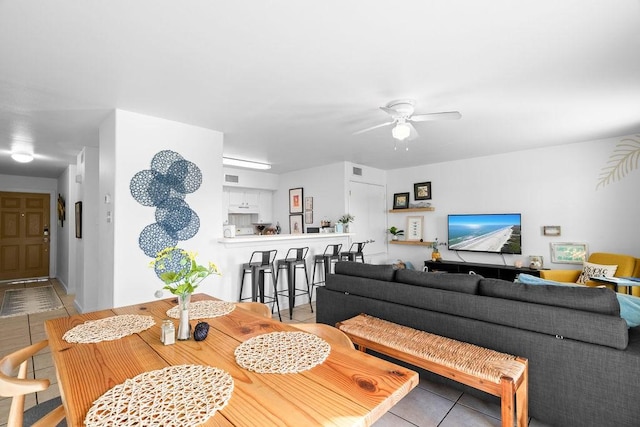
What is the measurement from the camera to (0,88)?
8.52 feet

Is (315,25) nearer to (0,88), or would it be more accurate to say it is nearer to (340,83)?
(340,83)

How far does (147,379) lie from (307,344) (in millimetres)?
617

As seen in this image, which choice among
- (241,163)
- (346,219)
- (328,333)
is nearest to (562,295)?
(328,333)

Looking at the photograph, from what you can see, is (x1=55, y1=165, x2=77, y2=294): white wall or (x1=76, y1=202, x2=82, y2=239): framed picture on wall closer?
(x1=76, y1=202, x2=82, y2=239): framed picture on wall

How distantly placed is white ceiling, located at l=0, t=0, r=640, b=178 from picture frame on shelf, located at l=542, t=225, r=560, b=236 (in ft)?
5.17

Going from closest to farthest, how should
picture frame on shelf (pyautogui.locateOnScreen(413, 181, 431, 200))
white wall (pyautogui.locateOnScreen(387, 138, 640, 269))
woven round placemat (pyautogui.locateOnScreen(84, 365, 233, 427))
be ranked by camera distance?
1. woven round placemat (pyautogui.locateOnScreen(84, 365, 233, 427))
2. white wall (pyautogui.locateOnScreen(387, 138, 640, 269))
3. picture frame on shelf (pyautogui.locateOnScreen(413, 181, 431, 200))

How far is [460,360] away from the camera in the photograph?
185cm

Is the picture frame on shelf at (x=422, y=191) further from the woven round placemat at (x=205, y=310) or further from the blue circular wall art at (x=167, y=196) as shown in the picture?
the woven round placemat at (x=205, y=310)

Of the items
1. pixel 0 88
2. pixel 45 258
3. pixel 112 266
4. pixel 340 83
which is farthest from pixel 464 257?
pixel 45 258

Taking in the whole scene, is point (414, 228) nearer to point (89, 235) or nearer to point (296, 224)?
point (296, 224)

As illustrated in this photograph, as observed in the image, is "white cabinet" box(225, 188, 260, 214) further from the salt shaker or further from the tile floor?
the salt shaker

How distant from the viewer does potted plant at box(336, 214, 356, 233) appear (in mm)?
5543

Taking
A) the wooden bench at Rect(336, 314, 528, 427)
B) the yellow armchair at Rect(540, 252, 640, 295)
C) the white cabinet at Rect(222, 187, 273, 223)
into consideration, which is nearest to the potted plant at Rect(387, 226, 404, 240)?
the yellow armchair at Rect(540, 252, 640, 295)

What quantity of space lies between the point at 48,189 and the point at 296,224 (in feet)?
19.9
